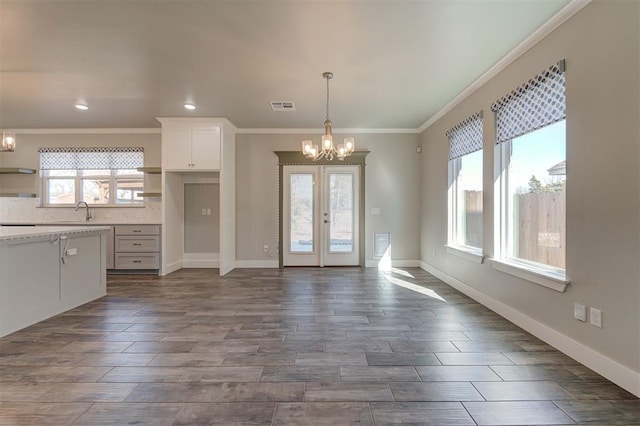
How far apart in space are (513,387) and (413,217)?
4.16m

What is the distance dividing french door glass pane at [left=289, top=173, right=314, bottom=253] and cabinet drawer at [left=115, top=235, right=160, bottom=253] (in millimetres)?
2430

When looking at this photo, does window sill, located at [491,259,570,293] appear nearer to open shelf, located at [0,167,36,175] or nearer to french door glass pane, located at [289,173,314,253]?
french door glass pane, located at [289,173,314,253]

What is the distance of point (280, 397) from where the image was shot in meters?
1.85

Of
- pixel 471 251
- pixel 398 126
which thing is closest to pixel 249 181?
pixel 398 126

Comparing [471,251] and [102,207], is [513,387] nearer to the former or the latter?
[471,251]

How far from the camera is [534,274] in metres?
2.70

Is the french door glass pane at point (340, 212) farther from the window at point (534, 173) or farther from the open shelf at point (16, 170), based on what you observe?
the open shelf at point (16, 170)

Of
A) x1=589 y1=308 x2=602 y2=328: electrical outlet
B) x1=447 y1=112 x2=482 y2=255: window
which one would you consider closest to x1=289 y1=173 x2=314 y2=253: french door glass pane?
x1=447 y1=112 x2=482 y2=255: window

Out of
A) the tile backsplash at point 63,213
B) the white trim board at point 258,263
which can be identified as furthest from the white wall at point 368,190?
the tile backsplash at point 63,213

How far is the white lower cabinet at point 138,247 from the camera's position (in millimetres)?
5250

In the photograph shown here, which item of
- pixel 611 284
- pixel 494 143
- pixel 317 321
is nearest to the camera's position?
pixel 611 284

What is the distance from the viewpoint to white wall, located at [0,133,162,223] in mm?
5820

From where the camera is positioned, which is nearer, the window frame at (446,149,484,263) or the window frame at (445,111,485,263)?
the window frame at (445,111,485,263)

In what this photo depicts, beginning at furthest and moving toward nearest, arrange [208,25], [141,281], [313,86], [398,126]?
[398,126], [141,281], [313,86], [208,25]
